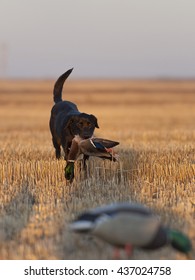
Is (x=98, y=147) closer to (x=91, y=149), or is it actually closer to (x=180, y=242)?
(x=91, y=149)

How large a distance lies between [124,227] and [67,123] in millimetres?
3724

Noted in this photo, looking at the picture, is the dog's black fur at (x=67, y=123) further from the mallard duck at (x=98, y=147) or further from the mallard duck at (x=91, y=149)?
the mallard duck at (x=98, y=147)

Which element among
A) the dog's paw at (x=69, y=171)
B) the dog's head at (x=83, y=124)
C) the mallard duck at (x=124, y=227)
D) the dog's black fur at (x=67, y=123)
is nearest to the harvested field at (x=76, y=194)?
the dog's paw at (x=69, y=171)

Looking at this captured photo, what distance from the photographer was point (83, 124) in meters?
7.98

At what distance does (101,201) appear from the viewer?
6.95 m

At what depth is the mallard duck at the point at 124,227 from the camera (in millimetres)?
4715

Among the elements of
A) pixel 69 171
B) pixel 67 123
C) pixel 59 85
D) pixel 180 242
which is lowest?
pixel 180 242

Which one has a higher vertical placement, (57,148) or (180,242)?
(57,148)

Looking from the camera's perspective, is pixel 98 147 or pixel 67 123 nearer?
pixel 98 147

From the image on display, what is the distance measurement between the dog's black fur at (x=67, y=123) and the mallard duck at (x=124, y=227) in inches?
122

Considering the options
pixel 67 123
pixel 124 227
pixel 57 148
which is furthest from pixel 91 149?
pixel 124 227

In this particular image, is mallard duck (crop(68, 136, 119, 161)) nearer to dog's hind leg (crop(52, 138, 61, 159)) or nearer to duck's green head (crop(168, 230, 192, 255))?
dog's hind leg (crop(52, 138, 61, 159))

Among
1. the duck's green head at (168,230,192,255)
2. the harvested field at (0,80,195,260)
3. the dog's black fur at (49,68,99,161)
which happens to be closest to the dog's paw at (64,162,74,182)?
the harvested field at (0,80,195,260)
